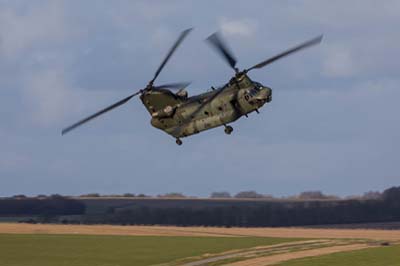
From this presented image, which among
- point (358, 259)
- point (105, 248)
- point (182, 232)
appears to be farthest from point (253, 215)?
point (358, 259)

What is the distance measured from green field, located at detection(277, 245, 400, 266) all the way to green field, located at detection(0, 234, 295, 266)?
14799mm

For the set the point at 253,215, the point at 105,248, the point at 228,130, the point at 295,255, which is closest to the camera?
the point at 228,130

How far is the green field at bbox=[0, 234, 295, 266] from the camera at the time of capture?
106m

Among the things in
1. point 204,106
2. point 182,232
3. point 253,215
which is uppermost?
point 253,215

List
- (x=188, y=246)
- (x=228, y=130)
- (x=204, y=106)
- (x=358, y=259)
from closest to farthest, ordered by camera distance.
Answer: (x=228, y=130) < (x=204, y=106) < (x=358, y=259) < (x=188, y=246)

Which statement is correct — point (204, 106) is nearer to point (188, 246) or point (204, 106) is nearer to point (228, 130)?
point (228, 130)

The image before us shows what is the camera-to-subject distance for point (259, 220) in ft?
614

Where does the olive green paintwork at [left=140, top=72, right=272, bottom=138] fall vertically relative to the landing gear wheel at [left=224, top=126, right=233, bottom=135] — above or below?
above

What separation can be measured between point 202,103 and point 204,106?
1.01 feet

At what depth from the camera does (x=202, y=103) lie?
58.9 meters

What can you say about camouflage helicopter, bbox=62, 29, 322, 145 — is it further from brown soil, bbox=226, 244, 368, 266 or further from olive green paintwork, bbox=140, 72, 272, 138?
brown soil, bbox=226, 244, 368, 266

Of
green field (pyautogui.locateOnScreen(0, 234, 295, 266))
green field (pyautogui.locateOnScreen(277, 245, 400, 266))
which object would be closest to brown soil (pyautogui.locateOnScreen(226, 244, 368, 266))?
green field (pyautogui.locateOnScreen(277, 245, 400, 266))

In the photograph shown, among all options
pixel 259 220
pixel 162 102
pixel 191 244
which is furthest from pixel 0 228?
pixel 162 102

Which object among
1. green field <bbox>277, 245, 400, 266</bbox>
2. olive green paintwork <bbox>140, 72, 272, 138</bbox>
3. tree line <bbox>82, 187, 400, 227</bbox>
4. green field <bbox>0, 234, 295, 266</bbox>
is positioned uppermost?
tree line <bbox>82, 187, 400, 227</bbox>
